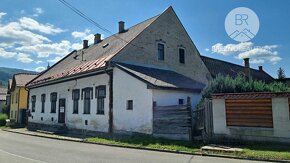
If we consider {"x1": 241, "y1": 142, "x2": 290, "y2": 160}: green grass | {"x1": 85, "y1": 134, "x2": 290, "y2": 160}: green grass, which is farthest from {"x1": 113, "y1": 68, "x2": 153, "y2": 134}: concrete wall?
{"x1": 241, "y1": 142, "x2": 290, "y2": 160}: green grass

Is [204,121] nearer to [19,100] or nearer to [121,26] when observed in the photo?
[121,26]

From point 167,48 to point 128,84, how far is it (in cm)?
802

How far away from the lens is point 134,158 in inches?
406

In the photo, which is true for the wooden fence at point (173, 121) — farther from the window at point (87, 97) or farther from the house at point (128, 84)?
the window at point (87, 97)

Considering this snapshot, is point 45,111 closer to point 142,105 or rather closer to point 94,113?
point 94,113

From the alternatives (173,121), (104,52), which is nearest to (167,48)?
(104,52)

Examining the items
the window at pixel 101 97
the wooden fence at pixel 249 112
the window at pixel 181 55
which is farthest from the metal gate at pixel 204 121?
the window at pixel 181 55

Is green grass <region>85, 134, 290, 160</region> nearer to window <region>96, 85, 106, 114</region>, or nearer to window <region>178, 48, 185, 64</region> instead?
window <region>96, 85, 106, 114</region>

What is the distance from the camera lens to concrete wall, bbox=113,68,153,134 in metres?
16.0

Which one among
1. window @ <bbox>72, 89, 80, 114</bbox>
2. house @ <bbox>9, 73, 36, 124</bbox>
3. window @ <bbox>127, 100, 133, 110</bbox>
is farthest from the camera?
house @ <bbox>9, 73, 36, 124</bbox>

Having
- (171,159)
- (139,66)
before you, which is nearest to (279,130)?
(171,159)

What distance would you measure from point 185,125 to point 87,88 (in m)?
9.75

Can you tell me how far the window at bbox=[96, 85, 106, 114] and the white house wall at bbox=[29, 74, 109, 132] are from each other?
→ 29 centimetres

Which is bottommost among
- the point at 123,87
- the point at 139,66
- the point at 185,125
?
the point at 185,125
